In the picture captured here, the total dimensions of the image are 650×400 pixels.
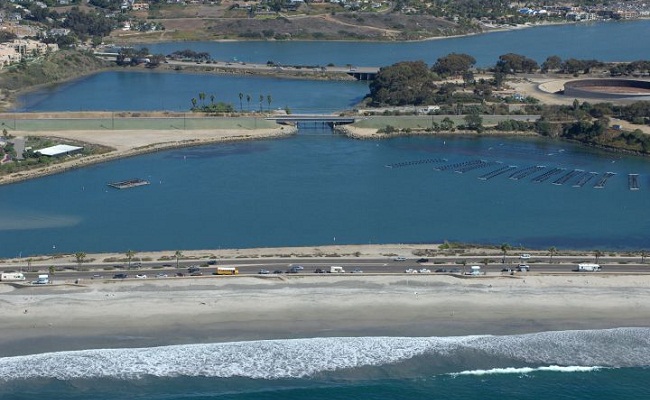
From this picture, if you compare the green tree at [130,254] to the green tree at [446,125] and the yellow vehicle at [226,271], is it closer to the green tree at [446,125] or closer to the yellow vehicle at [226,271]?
the yellow vehicle at [226,271]

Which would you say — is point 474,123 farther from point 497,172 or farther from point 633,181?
point 633,181

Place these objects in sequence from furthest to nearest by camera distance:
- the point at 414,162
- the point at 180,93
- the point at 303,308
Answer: the point at 180,93, the point at 414,162, the point at 303,308

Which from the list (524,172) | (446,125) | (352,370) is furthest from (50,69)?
(352,370)

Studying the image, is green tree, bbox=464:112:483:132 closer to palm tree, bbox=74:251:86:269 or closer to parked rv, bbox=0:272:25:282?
palm tree, bbox=74:251:86:269

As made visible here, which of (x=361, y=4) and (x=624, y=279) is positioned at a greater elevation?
(x=361, y=4)

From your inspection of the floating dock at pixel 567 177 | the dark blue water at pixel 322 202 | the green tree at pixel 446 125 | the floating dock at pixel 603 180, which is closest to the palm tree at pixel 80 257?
the dark blue water at pixel 322 202

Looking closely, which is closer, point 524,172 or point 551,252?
point 551,252

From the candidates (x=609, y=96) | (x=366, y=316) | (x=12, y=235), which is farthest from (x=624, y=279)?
(x=609, y=96)

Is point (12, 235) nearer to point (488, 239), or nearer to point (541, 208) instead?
point (488, 239)
